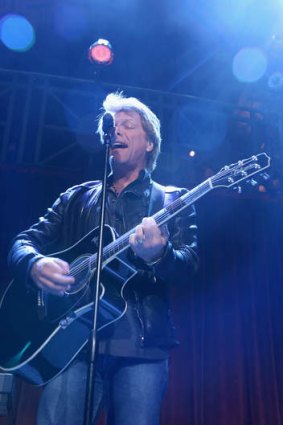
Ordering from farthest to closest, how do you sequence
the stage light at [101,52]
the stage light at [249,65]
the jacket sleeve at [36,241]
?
the stage light at [249,65] < the stage light at [101,52] < the jacket sleeve at [36,241]

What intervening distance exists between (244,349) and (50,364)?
10.8 feet

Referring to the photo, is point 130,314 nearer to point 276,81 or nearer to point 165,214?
point 165,214

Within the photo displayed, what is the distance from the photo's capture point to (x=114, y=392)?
1.82 m

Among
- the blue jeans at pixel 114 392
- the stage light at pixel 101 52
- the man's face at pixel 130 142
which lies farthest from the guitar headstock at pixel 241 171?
the stage light at pixel 101 52

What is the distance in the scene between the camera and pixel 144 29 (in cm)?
605

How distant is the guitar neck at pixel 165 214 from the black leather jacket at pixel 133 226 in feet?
0.25

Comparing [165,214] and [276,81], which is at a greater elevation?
[276,81]

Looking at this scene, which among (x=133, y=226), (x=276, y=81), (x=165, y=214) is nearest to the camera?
(x=165, y=214)

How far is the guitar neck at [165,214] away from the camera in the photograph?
6.41 feet

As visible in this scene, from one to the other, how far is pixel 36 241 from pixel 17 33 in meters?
4.56

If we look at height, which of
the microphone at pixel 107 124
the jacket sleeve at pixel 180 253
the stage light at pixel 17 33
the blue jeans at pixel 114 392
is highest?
the stage light at pixel 17 33

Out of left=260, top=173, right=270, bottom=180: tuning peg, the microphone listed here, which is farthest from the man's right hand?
left=260, top=173, right=270, bottom=180: tuning peg

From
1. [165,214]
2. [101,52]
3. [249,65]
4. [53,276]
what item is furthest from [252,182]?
[249,65]

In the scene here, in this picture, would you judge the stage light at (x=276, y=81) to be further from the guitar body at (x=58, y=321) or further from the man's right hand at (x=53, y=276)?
the man's right hand at (x=53, y=276)
